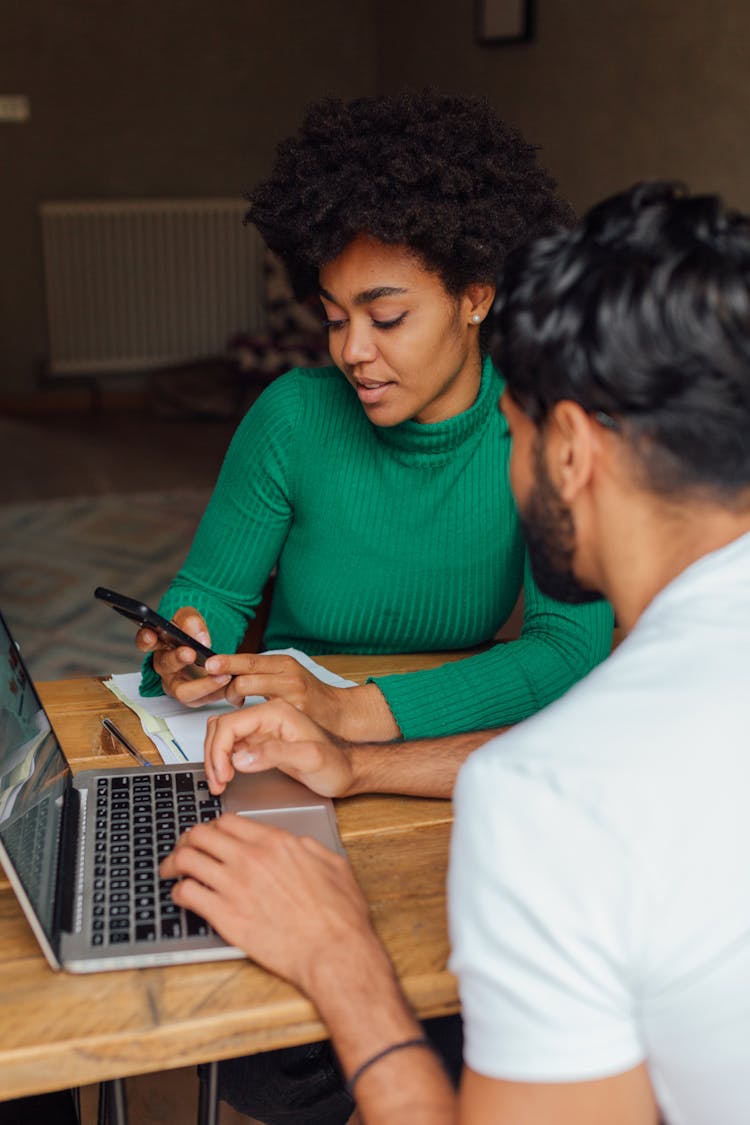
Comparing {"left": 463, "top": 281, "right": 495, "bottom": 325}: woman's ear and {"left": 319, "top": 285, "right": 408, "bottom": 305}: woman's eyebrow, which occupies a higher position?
{"left": 319, "top": 285, "right": 408, "bottom": 305}: woman's eyebrow

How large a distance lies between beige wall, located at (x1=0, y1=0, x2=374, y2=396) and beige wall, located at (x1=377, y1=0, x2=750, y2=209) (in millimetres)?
1052

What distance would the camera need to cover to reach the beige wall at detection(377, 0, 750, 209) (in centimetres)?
401

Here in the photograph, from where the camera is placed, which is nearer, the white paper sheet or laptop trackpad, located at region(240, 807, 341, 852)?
laptop trackpad, located at region(240, 807, 341, 852)

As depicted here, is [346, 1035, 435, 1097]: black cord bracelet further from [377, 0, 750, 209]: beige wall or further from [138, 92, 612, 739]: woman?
[377, 0, 750, 209]: beige wall

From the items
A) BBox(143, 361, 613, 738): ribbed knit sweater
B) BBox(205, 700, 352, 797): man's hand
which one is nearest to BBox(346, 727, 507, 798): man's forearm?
BBox(205, 700, 352, 797): man's hand

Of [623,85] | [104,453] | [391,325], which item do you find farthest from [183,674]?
[104,453]

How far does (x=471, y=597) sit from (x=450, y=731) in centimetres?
33

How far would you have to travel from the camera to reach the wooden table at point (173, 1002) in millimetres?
828

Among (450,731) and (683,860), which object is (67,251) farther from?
(683,860)

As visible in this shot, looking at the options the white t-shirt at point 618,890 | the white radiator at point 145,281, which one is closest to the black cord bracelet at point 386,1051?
the white t-shirt at point 618,890

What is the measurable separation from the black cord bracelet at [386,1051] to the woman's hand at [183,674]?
541 mm

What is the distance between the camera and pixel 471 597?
5.48 feet

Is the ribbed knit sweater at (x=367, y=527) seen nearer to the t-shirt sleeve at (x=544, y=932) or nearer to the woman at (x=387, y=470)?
the woman at (x=387, y=470)

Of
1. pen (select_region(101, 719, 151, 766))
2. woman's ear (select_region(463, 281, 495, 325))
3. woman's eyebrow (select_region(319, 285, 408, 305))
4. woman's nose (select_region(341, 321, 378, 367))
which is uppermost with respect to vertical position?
woman's eyebrow (select_region(319, 285, 408, 305))
